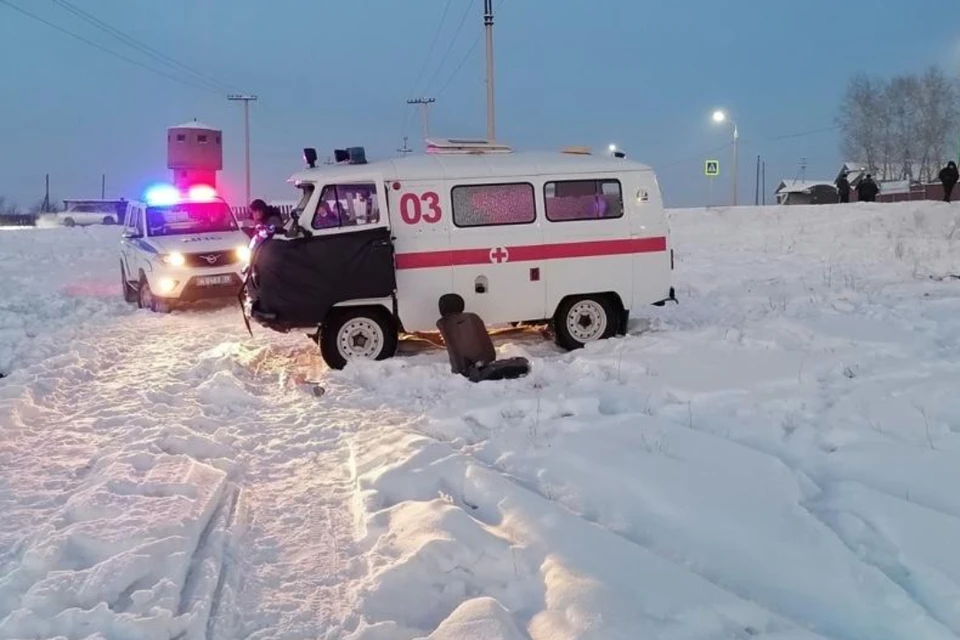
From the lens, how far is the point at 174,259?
48.9ft

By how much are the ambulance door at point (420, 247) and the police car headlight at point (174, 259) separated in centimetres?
668

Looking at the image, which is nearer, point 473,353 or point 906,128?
point 473,353

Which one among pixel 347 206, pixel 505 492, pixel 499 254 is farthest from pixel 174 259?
pixel 505 492

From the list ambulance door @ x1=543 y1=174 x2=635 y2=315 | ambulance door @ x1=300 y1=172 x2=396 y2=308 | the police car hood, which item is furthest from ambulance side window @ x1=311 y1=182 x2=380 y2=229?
the police car hood

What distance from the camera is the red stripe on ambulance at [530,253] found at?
33.2 feet

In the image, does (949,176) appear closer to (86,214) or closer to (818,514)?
(818,514)

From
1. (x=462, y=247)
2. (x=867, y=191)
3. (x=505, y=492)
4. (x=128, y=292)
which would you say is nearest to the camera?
(x=505, y=492)

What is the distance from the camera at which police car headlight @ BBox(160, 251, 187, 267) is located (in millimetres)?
14852

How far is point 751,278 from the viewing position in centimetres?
1659

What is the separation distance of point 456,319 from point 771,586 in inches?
227

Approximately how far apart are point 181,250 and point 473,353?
8525mm

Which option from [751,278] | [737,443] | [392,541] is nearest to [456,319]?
[737,443]

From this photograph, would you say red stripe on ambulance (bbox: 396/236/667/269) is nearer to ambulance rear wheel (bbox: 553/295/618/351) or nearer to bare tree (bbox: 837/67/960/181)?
ambulance rear wheel (bbox: 553/295/618/351)

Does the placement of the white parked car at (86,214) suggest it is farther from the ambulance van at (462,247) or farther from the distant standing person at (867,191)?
the ambulance van at (462,247)
